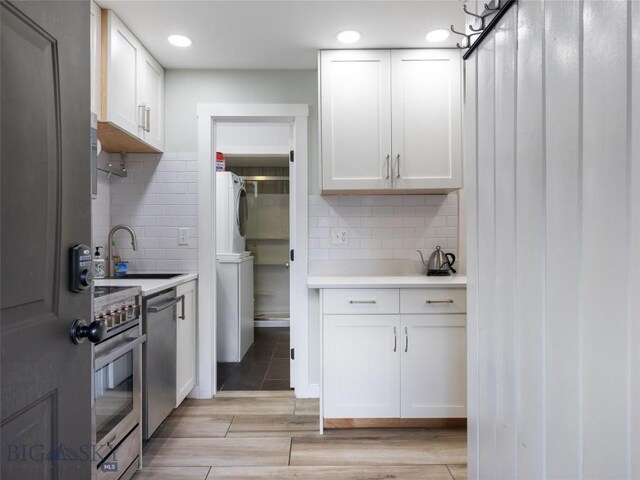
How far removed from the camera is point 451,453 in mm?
2008

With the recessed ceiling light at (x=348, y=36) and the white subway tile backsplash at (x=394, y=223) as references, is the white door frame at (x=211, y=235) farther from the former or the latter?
the recessed ceiling light at (x=348, y=36)

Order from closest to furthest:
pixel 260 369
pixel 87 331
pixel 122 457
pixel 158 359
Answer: pixel 87 331, pixel 122 457, pixel 158 359, pixel 260 369

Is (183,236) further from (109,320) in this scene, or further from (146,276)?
(109,320)

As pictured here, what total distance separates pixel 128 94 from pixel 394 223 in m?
1.93

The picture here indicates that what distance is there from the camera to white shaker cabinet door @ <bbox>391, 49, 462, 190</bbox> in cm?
243

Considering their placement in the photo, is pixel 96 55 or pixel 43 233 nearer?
pixel 43 233

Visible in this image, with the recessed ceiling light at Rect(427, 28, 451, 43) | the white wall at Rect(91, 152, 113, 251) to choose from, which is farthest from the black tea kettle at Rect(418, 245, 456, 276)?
the white wall at Rect(91, 152, 113, 251)

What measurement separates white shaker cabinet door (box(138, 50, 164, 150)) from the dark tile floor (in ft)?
6.32

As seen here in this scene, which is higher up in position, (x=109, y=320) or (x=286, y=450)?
(x=109, y=320)

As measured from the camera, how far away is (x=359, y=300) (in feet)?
7.27

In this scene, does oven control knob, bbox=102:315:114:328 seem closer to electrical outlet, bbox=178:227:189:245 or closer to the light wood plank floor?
the light wood plank floor

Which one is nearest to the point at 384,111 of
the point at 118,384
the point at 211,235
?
the point at 211,235

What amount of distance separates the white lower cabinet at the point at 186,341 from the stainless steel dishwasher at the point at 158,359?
0.10 meters

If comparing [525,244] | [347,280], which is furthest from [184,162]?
[525,244]
